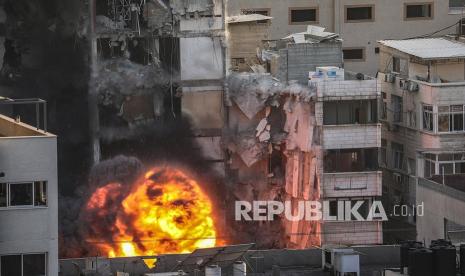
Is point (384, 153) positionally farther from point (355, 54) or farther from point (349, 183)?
point (355, 54)

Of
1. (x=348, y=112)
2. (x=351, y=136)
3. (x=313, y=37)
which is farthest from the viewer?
(x=313, y=37)

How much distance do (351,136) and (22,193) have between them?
3467 cm

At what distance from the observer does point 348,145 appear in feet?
282

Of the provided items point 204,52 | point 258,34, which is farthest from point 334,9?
point 204,52

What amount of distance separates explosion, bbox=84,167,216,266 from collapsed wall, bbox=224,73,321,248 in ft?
6.00

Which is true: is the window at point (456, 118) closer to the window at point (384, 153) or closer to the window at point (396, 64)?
the window at point (396, 64)

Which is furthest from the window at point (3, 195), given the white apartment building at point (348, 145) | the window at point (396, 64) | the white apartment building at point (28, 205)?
the window at point (396, 64)

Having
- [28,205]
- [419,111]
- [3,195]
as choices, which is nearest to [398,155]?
[419,111]

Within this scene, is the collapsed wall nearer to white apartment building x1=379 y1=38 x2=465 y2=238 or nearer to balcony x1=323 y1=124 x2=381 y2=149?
balcony x1=323 y1=124 x2=381 y2=149

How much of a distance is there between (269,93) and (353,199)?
558 centimetres

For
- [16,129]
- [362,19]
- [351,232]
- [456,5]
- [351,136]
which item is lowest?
[351,232]

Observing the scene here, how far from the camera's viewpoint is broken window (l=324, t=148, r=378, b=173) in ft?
282

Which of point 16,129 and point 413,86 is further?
point 413,86

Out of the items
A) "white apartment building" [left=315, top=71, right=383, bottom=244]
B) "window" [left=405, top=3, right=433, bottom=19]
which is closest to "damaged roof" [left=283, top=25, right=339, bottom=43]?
"white apartment building" [left=315, top=71, right=383, bottom=244]
